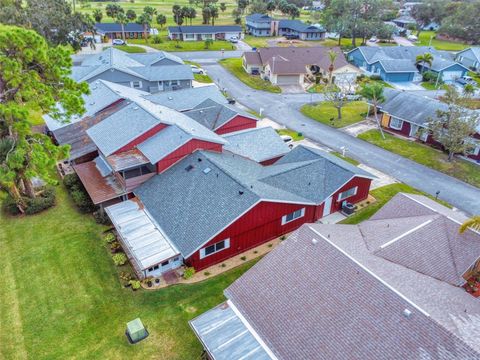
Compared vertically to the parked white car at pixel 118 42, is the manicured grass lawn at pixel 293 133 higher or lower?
lower

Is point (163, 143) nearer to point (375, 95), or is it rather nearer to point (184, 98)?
point (184, 98)

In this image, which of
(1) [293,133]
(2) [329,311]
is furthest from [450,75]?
(2) [329,311]

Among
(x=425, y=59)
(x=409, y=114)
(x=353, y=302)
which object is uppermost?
(x=425, y=59)

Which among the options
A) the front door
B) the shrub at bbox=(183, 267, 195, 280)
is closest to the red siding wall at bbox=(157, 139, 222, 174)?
the shrub at bbox=(183, 267, 195, 280)

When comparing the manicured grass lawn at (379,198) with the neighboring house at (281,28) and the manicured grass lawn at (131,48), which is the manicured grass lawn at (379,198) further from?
the neighboring house at (281,28)

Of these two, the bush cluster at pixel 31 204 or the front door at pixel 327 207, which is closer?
the front door at pixel 327 207

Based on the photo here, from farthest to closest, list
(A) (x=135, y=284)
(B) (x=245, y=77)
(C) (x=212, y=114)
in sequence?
(B) (x=245, y=77), (C) (x=212, y=114), (A) (x=135, y=284)

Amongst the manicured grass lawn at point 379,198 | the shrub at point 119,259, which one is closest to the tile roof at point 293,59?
the manicured grass lawn at point 379,198
